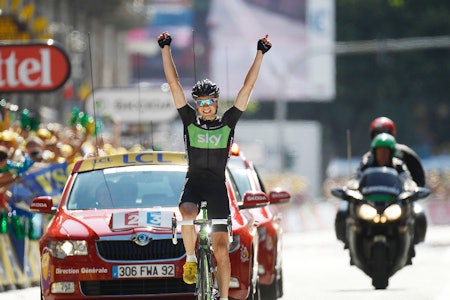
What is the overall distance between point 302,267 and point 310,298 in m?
7.23

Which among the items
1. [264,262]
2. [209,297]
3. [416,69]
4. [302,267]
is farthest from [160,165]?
[416,69]

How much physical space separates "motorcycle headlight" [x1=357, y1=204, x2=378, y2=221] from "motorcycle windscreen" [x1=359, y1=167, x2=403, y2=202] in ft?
0.29

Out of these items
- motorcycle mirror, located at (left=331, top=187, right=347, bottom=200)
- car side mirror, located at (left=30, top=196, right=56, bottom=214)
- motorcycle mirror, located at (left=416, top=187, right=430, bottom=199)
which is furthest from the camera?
motorcycle mirror, located at (left=331, top=187, right=347, bottom=200)

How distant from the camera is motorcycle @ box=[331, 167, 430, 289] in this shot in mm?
16344

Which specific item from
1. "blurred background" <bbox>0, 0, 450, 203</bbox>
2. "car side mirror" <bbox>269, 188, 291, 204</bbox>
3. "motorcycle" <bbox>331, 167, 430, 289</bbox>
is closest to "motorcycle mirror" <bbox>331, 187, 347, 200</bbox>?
"motorcycle" <bbox>331, 167, 430, 289</bbox>

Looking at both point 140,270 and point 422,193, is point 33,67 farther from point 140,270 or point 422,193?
point 140,270

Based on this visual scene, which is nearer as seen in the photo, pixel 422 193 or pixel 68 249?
pixel 68 249

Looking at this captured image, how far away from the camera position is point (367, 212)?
16453mm

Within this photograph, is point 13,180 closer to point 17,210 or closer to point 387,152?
point 17,210

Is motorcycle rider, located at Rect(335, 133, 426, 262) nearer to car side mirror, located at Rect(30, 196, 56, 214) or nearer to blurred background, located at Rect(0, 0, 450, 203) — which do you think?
car side mirror, located at Rect(30, 196, 56, 214)

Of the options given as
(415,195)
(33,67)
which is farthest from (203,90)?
(33,67)

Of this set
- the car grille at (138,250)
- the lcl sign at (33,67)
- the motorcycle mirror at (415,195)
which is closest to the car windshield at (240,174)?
the motorcycle mirror at (415,195)

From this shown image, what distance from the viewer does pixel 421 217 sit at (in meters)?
17.1

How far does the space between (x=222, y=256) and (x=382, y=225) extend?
16.3 ft
